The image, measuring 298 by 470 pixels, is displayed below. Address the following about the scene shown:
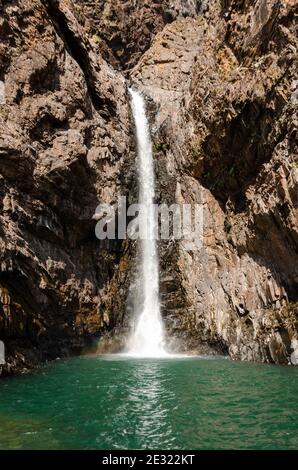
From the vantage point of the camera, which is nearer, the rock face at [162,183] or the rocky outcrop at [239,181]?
the rock face at [162,183]

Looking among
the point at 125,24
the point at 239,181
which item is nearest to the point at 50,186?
the point at 239,181

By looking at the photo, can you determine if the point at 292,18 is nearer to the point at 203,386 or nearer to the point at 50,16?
the point at 50,16

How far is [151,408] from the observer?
44.2ft

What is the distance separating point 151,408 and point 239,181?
17.7 m

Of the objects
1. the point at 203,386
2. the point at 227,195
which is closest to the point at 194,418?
the point at 203,386

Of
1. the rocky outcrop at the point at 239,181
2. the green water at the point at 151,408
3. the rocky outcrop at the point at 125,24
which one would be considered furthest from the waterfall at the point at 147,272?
the rocky outcrop at the point at 125,24

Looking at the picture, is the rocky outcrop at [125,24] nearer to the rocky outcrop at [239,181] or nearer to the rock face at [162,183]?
the rock face at [162,183]

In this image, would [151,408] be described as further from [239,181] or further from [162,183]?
[162,183]

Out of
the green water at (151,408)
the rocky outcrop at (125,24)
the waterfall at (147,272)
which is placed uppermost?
the rocky outcrop at (125,24)

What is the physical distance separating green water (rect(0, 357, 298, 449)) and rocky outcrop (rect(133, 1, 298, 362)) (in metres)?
4.74

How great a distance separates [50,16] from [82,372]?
22806mm

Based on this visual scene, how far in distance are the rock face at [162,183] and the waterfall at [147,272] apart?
2.43 feet

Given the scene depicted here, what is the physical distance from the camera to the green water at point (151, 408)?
416 inches

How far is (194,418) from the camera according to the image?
12453mm
